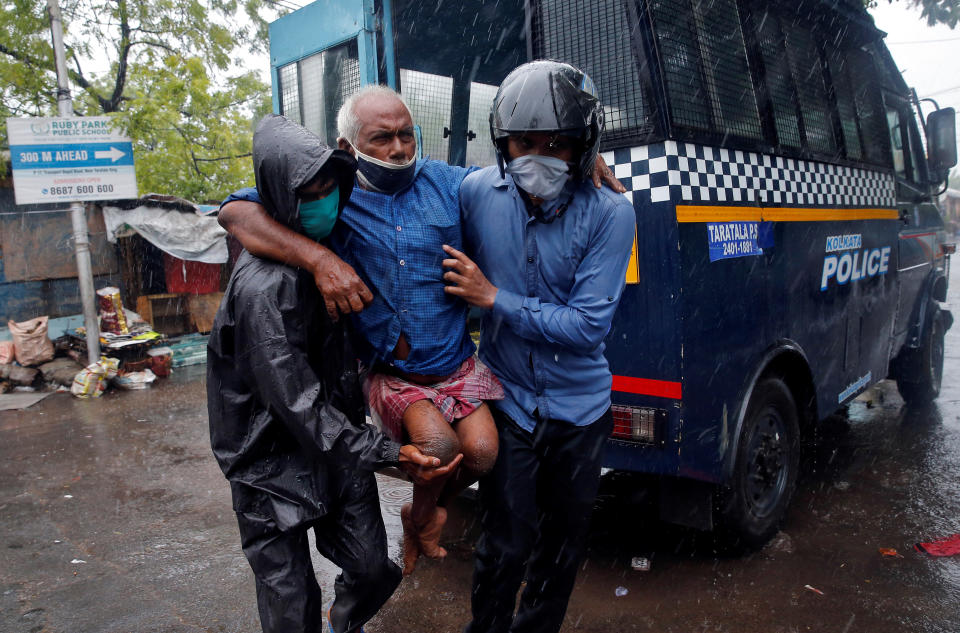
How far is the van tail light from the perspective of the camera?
2.82 meters

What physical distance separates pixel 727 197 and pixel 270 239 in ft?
6.64

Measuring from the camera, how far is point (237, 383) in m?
1.99

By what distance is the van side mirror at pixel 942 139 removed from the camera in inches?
205

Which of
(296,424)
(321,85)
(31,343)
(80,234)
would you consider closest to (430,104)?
(321,85)

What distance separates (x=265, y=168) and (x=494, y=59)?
14.6 feet

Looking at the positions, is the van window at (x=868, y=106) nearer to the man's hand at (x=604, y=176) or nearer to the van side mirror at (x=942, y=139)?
the van side mirror at (x=942, y=139)

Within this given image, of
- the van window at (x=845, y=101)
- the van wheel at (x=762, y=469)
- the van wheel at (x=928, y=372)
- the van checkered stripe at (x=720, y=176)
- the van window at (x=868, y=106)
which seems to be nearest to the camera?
the van checkered stripe at (x=720, y=176)

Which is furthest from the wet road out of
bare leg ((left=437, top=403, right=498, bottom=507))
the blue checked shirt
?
the blue checked shirt

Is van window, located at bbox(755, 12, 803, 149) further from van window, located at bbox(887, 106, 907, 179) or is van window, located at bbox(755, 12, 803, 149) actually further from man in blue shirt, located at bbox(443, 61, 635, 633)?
van window, located at bbox(887, 106, 907, 179)

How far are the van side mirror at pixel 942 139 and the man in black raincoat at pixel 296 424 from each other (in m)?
5.31

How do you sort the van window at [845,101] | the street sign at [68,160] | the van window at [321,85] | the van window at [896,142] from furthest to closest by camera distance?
1. the street sign at [68,160]
2. the van window at [896,142]
3. the van window at [321,85]
4. the van window at [845,101]

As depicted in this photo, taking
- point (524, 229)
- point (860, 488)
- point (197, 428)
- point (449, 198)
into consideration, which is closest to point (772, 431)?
point (860, 488)

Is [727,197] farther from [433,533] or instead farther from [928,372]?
[928,372]

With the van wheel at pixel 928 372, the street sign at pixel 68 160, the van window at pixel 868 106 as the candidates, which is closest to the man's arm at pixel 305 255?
the van window at pixel 868 106
